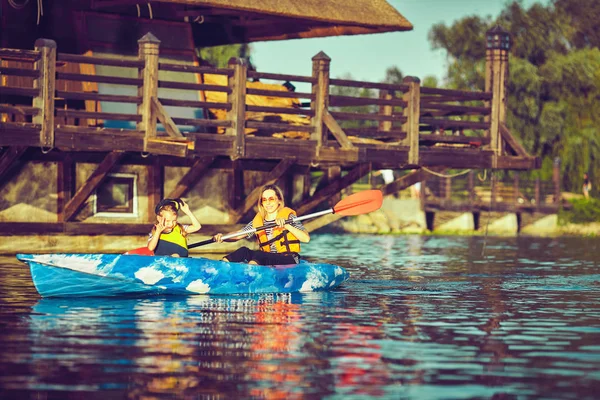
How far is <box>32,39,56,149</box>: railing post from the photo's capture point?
18859 mm

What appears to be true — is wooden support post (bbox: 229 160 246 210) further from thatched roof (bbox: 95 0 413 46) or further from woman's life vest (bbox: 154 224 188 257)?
woman's life vest (bbox: 154 224 188 257)

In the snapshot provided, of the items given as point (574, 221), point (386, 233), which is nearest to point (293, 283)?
point (386, 233)

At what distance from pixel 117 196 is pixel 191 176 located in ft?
4.49

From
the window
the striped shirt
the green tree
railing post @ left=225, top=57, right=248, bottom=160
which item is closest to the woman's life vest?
the striped shirt

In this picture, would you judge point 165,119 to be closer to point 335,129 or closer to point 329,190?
point 335,129

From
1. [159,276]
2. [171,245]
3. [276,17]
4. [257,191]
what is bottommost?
[159,276]

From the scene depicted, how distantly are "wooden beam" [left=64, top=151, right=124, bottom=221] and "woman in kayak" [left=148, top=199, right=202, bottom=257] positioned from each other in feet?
17.4

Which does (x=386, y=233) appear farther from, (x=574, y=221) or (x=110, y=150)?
(x=110, y=150)

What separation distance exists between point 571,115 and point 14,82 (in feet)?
113

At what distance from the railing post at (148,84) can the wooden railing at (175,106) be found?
0.05 ft

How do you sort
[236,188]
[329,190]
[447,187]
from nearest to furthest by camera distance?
[236,188], [329,190], [447,187]

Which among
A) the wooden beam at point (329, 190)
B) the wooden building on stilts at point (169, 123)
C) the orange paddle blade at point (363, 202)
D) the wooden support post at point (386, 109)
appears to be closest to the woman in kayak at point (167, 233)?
the orange paddle blade at point (363, 202)

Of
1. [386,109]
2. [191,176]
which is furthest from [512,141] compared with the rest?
[191,176]

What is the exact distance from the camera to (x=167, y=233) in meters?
15.5
